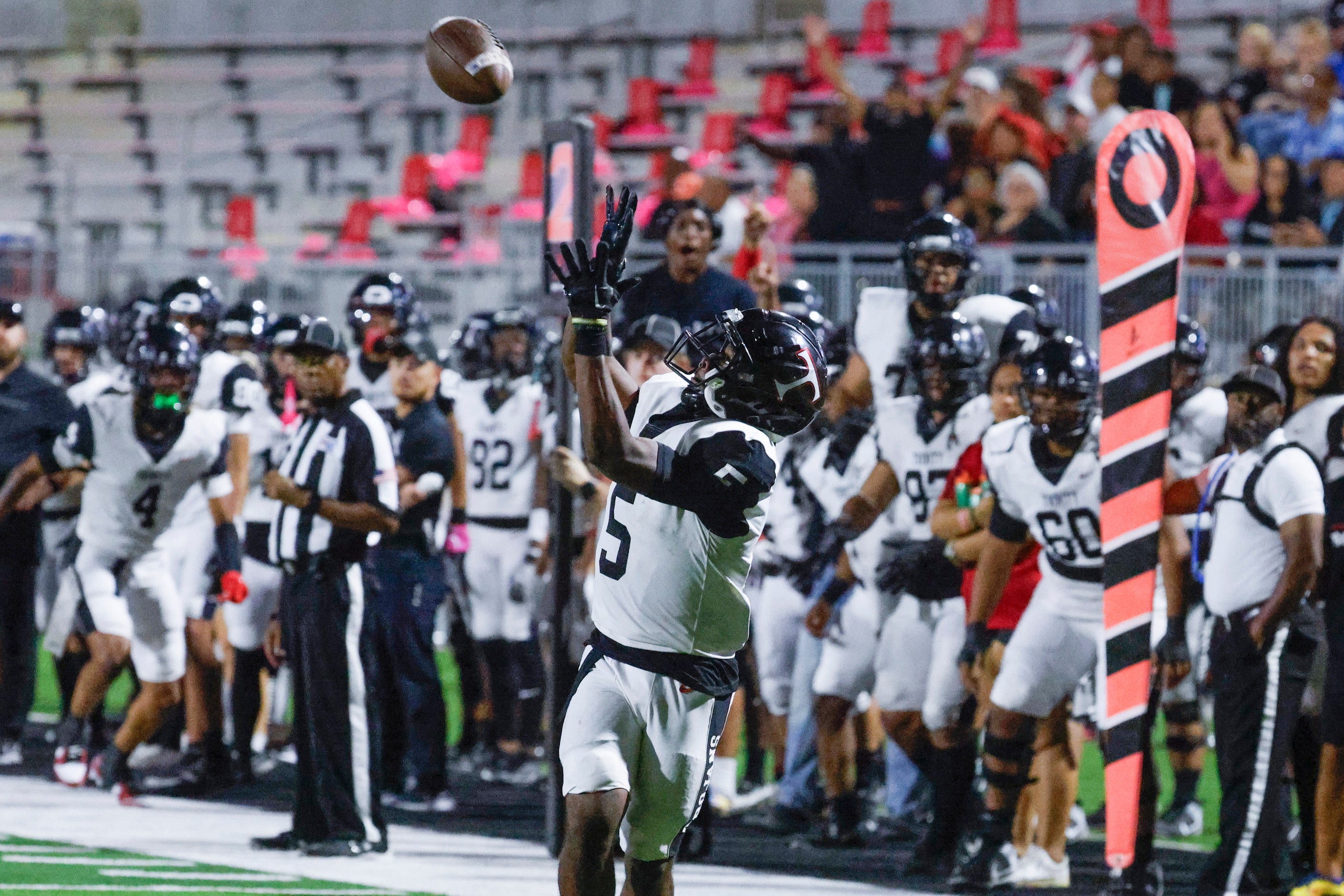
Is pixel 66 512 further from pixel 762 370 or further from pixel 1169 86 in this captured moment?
pixel 1169 86

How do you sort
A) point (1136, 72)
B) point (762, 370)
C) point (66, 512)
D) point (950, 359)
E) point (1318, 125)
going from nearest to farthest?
1. point (762, 370)
2. point (950, 359)
3. point (66, 512)
4. point (1318, 125)
5. point (1136, 72)

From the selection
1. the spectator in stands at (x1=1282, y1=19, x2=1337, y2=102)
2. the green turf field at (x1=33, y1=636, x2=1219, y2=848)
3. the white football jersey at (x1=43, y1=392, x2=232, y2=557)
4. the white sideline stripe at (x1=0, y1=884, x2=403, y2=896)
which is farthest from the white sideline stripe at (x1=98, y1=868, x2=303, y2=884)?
the spectator in stands at (x1=1282, y1=19, x2=1337, y2=102)

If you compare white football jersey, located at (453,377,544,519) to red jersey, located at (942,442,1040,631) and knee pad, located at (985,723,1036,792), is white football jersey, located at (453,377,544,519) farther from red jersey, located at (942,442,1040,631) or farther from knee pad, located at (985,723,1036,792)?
knee pad, located at (985,723,1036,792)

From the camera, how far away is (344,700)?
727cm

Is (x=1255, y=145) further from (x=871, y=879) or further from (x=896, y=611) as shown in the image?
(x=871, y=879)

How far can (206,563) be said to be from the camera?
915 cm

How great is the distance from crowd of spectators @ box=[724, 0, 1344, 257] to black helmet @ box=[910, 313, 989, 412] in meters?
4.16

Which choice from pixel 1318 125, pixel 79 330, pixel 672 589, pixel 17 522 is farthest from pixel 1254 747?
pixel 1318 125

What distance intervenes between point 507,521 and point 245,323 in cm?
163

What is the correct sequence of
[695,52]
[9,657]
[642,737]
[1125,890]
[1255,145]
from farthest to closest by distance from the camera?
1. [695,52]
2. [1255,145]
3. [9,657]
4. [1125,890]
5. [642,737]

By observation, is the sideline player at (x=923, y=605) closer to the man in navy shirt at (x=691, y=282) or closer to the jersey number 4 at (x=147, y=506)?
the man in navy shirt at (x=691, y=282)

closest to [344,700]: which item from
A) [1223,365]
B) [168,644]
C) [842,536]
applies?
[168,644]

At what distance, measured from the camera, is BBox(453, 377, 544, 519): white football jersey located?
982cm

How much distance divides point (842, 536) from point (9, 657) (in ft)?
14.2
